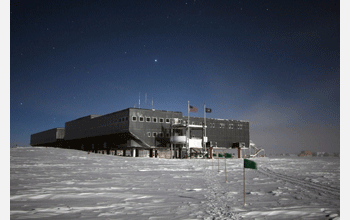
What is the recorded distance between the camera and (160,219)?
21.1ft

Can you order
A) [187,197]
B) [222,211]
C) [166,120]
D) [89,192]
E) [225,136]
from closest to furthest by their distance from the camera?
1. [222,211]
2. [187,197]
3. [89,192]
4. [166,120]
5. [225,136]

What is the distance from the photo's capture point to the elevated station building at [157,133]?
4838 cm

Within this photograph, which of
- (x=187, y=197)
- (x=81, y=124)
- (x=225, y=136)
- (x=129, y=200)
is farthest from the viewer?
(x=81, y=124)

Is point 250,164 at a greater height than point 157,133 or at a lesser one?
lesser

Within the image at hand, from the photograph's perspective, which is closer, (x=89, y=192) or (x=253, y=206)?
(x=253, y=206)

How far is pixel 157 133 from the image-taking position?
5072 cm

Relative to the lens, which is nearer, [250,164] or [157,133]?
[250,164]

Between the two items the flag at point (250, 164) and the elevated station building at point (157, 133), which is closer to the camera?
the flag at point (250, 164)

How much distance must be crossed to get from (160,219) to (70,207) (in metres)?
3.23

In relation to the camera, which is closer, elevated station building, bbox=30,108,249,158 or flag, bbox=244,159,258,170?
flag, bbox=244,159,258,170

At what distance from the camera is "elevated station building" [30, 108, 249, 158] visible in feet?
159

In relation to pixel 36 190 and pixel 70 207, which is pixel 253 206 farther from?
pixel 36 190
